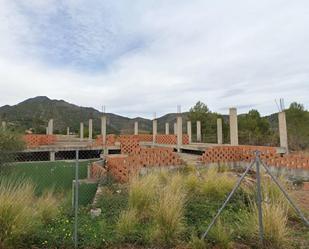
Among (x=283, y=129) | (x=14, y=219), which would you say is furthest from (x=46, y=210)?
(x=283, y=129)

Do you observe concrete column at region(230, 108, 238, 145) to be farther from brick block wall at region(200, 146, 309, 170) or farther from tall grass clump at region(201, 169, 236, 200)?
tall grass clump at region(201, 169, 236, 200)

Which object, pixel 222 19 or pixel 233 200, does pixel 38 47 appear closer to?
pixel 222 19

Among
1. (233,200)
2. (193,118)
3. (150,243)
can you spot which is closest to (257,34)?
(233,200)

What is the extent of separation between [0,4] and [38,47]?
13.0 feet

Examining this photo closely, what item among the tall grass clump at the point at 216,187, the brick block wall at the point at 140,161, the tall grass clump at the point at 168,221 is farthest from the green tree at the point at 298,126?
the tall grass clump at the point at 168,221

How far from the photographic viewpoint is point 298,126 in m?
20.8

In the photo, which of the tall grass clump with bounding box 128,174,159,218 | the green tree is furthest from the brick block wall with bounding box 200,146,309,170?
the green tree

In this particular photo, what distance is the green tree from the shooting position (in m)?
18.2

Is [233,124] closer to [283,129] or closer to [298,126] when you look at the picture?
[283,129]

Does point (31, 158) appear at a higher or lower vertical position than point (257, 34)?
lower

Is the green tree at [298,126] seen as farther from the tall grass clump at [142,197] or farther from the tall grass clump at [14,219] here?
the tall grass clump at [14,219]

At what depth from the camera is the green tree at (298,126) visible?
18.2 meters

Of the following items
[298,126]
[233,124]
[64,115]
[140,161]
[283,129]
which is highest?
[64,115]

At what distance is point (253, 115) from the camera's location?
78.5 ft
